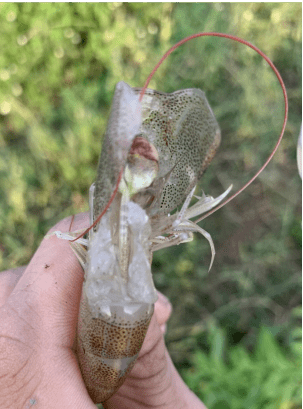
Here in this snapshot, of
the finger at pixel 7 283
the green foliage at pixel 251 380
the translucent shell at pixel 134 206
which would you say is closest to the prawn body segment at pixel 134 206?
the translucent shell at pixel 134 206

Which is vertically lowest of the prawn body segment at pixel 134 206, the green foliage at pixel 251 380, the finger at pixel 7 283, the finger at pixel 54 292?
the green foliage at pixel 251 380

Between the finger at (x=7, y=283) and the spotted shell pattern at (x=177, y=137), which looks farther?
the finger at (x=7, y=283)

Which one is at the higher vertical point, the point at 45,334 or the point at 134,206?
the point at 134,206

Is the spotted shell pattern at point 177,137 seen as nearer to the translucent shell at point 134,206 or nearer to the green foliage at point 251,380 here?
the translucent shell at point 134,206

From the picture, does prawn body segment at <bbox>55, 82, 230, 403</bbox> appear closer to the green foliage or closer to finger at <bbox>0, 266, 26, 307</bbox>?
finger at <bbox>0, 266, 26, 307</bbox>

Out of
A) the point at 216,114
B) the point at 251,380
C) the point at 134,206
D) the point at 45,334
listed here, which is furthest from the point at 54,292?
the point at 216,114

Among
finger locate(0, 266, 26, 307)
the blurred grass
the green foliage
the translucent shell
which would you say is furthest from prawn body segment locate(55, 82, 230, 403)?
the blurred grass

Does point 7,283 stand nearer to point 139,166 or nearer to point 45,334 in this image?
point 45,334
